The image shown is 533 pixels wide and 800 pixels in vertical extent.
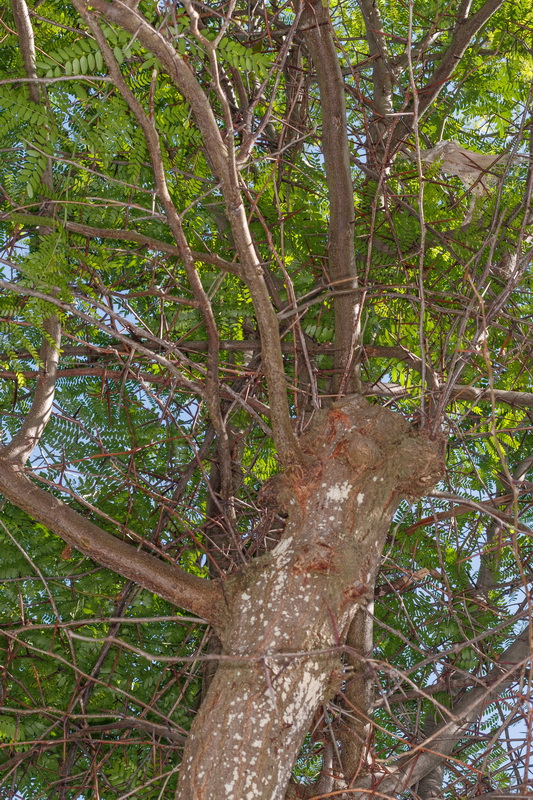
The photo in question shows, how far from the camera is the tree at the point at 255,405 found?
2035mm

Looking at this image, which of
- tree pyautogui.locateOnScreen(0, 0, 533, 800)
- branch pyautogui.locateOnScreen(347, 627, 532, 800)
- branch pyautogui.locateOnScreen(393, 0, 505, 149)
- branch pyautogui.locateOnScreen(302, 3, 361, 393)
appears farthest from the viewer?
branch pyautogui.locateOnScreen(393, 0, 505, 149)

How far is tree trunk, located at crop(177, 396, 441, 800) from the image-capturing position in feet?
6.06

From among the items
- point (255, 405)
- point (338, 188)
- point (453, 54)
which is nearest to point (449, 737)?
point (255, 405)

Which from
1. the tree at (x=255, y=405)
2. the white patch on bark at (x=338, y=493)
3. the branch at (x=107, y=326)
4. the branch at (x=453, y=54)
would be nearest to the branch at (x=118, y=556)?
the tree at (x=255, y=405)

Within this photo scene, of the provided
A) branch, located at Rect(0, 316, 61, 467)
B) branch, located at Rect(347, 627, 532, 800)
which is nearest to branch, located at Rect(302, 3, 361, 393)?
branch, located at Rect(0, 316, 61, 467)

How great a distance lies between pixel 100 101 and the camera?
2475 mm

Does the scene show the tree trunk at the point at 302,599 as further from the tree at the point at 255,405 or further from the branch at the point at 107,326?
the branch at the point at 107,326

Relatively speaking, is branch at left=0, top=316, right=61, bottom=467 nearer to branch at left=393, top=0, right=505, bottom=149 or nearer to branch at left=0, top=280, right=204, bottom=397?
branch at left=0, top=280, right=204, bottom=397

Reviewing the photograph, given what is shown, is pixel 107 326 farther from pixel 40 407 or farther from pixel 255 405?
pixel 255 405

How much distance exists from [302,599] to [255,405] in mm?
952

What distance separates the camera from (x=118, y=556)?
2.20m

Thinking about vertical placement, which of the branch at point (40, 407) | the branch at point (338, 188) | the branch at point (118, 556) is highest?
the branch at point (338, 188)

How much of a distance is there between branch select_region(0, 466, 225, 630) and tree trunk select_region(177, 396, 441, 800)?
0.29 feet

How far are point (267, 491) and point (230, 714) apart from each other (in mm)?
706
